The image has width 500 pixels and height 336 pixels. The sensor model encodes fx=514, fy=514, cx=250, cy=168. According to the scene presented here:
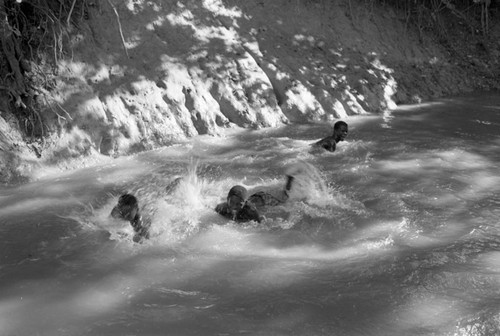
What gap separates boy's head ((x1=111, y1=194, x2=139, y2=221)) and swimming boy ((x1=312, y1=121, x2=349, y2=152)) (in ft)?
9.86

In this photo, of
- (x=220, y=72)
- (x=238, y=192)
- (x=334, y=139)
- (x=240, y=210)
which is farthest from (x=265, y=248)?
(x=220, y=72)

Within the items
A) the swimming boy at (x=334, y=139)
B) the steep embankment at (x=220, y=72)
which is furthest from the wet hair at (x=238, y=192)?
the steep embankment at (x=220, y=72)

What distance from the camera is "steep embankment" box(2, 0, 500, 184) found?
708 centimetres

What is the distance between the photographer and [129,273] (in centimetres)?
404

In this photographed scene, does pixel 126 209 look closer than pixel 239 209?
Yes

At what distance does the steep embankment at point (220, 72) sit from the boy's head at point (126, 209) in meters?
1.93

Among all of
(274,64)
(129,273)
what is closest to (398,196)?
(129,273)

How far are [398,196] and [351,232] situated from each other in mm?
1105

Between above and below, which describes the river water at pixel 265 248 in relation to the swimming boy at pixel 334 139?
below

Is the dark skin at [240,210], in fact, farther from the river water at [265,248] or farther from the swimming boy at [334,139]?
the swimming boy at [334,139]

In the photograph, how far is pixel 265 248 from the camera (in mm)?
4523

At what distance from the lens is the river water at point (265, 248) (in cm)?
348

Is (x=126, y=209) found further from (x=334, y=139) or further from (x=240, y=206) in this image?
(x=334, y=139)

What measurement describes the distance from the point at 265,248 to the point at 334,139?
2939mm
